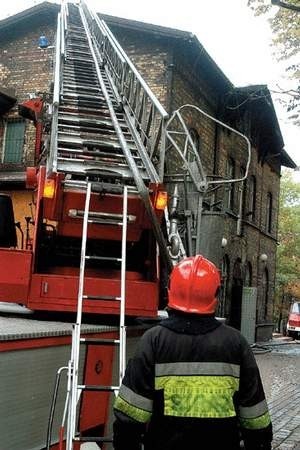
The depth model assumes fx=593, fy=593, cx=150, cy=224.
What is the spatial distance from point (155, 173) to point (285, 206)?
131 ft

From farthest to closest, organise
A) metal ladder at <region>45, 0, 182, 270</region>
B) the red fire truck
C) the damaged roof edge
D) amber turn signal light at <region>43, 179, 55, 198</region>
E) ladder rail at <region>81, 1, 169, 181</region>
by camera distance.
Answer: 1. the damaged roof edge
2. ladder rail at <region>81, 1, 169, 181</region>
3. metal ladder at <region>45, 0, 182, 270</region>
4. amber turn signal light at <region>43, 179, 55, 198</region>
5. the red fire truck

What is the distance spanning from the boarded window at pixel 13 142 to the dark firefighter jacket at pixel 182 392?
13.3 metres

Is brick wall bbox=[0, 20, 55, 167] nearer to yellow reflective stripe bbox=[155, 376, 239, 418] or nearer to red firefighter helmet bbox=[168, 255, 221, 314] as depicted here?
red firefighter helmet bbox=[168, 255, 221, 314]

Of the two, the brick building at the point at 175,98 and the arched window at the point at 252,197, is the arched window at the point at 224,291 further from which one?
the arched window at the point at 252,197

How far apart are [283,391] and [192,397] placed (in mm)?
8464

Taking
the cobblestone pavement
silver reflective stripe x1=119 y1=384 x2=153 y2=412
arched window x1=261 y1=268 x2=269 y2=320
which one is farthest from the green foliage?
silver reflective stripe x1=119 y1=384 x2=153 y2=412

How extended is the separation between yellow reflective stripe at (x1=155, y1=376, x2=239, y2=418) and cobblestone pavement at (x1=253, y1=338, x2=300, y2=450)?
4.23 metres

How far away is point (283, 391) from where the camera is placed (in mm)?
10312

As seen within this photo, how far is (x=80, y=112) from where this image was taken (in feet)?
24.2

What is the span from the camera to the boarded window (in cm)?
1531

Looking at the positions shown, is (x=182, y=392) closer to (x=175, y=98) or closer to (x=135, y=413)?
Result: (x=135, y=413)

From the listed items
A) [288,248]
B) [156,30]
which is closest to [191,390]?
[156,30]

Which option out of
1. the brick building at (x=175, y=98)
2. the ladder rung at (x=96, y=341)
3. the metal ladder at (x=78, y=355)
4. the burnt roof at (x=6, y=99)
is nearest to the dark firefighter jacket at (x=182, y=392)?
the metal ladder at (x=78, y=355)

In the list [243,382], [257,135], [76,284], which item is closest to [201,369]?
[243,382]
